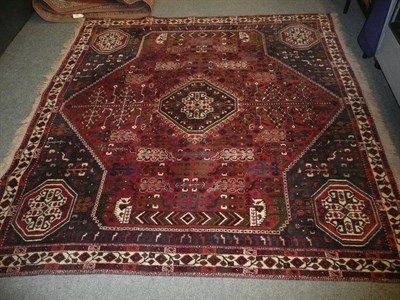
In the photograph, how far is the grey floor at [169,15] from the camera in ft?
5.31

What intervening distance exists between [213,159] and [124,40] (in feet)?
4.81

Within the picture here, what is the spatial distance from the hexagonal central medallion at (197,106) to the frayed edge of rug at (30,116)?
2.85 feet

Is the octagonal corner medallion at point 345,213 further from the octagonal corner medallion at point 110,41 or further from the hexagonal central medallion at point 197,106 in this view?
the octagonal corner medallion at point 110,41

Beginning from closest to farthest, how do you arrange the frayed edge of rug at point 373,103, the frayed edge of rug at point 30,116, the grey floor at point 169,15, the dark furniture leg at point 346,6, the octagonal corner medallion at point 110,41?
the grey floor at point 169,15 → the frayed edge of rug at point 373,103 → the frayed edge of rug at point 30,116 → the octagonal corner medallion at point 110,41 → the dark furniture leg at point 346,6

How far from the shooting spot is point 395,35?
87.0 inches

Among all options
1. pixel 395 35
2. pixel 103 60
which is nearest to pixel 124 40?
pixel 103 60

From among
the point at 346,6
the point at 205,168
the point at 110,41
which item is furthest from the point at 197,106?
the point at 346,6

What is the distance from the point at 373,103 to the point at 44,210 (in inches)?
82.2

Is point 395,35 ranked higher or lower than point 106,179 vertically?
higher

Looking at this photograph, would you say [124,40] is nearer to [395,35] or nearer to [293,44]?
[293,44]

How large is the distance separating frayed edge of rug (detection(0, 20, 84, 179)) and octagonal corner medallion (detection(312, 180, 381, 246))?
5.78 ft

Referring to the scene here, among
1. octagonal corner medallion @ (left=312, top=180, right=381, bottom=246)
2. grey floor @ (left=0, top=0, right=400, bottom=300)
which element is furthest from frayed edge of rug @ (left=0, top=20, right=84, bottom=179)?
octagonal corner medallion @ (left=312, top=180, right=381, bottom=246)

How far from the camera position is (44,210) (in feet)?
6.43

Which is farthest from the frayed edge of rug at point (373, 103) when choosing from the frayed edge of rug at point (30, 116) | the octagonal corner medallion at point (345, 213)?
the frayed edge of rug at point (30, 116)
